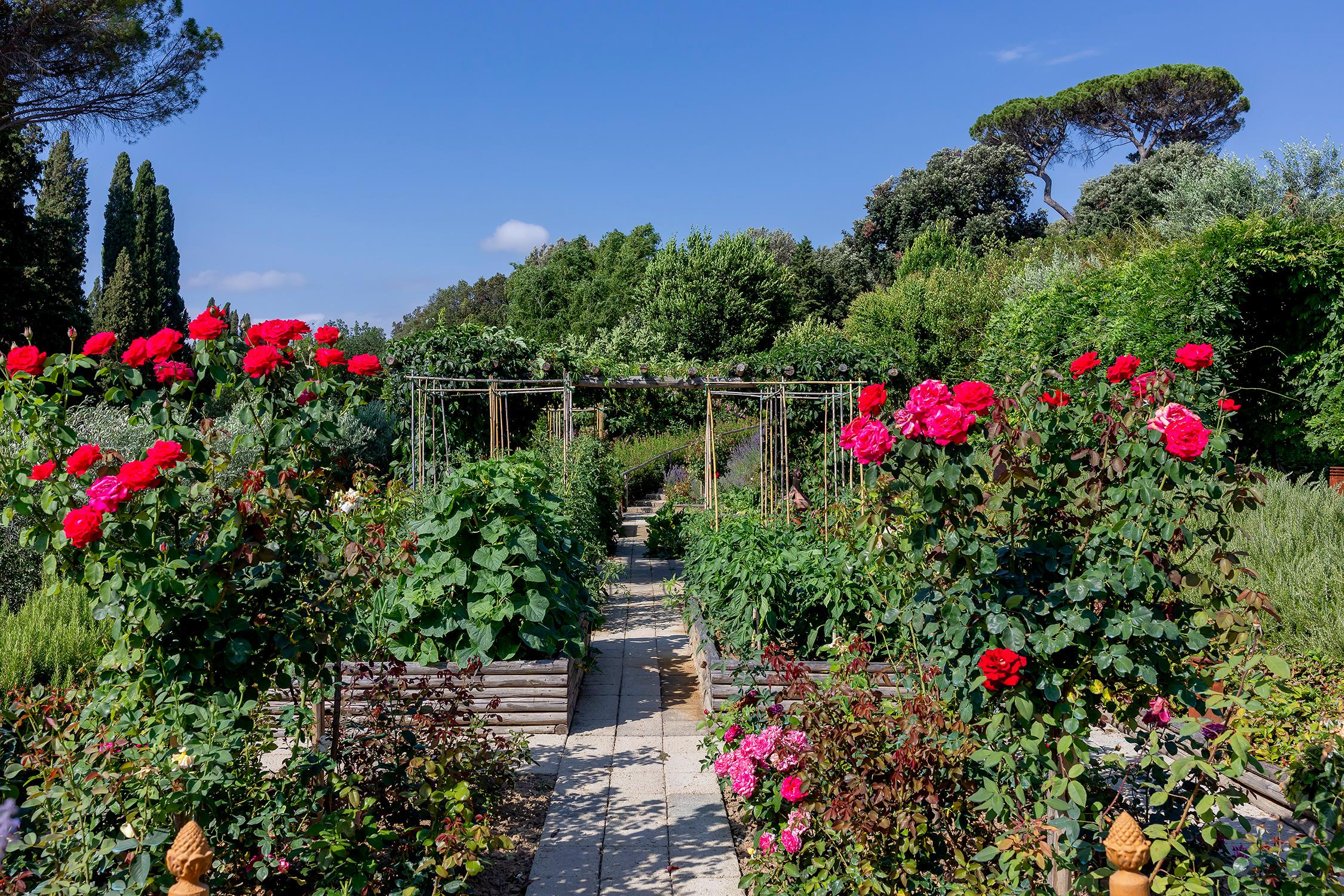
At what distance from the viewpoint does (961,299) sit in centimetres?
1684

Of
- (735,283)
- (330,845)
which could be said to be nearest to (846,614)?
(330,845)

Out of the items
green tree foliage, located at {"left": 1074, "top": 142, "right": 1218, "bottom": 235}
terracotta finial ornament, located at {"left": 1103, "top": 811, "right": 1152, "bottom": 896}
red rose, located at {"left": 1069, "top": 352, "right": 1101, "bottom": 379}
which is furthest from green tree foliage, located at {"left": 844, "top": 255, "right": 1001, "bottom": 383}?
terracotta finial ornament, located at {"left": 1103, "top": 811, "right": 1152, "bottom": 896}

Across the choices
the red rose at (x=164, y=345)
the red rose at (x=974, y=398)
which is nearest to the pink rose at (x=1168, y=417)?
the red rose at (x=974, y=398)

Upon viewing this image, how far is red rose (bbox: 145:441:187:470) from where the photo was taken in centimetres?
192

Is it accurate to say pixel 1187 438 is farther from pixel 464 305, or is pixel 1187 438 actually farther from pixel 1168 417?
pixel 464 305

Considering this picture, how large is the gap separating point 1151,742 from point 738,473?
28.5ft

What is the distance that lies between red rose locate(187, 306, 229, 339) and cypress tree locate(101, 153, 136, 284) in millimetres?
24666

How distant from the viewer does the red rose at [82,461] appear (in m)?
1.88

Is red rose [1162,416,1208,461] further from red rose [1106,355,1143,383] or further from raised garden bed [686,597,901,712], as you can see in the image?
raised garden bed [686,597,901,712]

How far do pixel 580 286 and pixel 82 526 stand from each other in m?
31.3

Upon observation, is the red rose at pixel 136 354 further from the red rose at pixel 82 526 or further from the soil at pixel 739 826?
the soil at pixel 739 826

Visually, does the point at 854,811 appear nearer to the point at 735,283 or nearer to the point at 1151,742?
the point at 1151,742

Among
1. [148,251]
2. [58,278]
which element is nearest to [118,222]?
[148,251]

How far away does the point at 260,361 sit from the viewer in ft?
7.09
